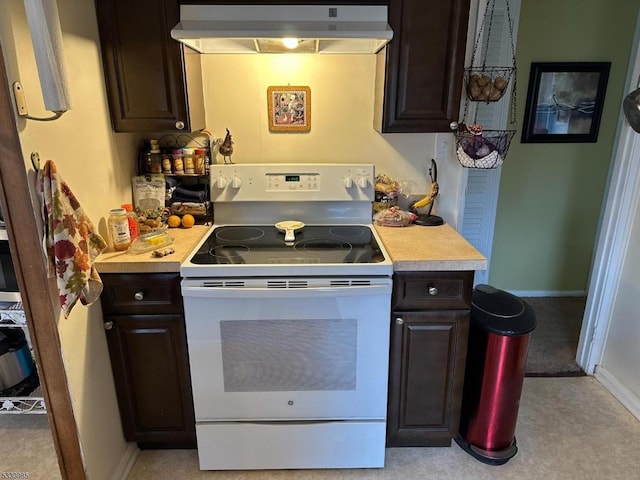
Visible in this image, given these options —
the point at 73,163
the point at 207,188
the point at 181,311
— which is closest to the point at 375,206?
the point at 207,188

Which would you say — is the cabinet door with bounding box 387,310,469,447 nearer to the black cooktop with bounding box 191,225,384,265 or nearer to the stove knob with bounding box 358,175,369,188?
the black cooktop with bounding box 191,225,384,265

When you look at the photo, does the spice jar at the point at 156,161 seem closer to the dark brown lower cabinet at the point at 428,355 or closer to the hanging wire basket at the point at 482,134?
the dark brown lower cabinet at the point at 428,355

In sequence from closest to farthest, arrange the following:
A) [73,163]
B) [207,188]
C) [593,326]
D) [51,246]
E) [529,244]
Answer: [51,246]
[73,163]
[207,188]
[593,326]
[529,244]

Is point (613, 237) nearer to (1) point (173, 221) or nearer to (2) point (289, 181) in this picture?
(2) point (289, 181)

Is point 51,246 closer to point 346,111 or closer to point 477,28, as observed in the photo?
point 346,111

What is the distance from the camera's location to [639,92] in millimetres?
1625

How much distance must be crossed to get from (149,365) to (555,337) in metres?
2.61

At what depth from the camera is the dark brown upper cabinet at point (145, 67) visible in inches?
67.5

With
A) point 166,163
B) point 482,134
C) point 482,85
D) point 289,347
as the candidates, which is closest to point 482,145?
point 482,134

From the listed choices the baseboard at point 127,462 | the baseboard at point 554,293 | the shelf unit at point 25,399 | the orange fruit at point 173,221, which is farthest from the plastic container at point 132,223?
the baseboard at point 554,293

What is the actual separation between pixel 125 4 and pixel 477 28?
58.2 inches

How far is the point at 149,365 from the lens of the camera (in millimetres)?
1783

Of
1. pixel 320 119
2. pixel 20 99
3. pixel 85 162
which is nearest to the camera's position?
pixel 20 99

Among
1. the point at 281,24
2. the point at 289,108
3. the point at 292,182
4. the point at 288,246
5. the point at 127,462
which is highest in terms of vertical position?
the point at 281,24
